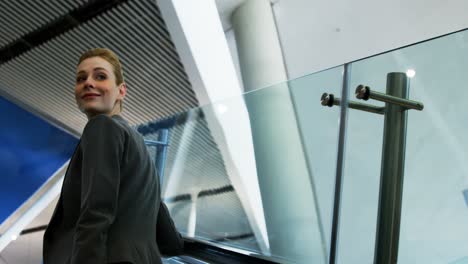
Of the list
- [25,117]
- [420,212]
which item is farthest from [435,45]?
[25,117]

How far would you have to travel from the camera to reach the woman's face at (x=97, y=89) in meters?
1.36

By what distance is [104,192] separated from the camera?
43.9 inches

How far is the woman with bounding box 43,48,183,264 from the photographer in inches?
42.7

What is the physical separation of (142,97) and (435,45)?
193 inches

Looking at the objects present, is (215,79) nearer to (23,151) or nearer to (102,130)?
(23,151)

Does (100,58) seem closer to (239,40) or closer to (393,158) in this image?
(393,158)

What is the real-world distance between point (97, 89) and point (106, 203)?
373mm

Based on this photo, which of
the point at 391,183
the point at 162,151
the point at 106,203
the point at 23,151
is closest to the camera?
the point at 106,203

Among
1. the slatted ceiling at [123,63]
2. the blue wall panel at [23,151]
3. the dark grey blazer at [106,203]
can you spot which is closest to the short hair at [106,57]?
the dark grey blazer at [106,203]

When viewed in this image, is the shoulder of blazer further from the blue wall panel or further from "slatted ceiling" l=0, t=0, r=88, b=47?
the blue wall panel

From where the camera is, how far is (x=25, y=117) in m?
7.21

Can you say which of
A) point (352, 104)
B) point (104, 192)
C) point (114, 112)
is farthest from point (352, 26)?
point (104, 192)

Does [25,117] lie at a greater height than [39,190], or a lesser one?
greater

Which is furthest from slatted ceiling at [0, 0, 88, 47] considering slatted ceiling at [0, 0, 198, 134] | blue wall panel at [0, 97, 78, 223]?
blue wall panel at [0, 97, 78, 223]
